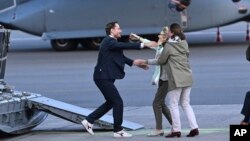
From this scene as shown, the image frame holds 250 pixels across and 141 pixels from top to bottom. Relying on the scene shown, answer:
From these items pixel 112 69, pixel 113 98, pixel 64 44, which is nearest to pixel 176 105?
pixel 113 98

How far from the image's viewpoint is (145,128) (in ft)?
39.2

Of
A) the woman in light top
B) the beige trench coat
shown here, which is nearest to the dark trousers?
the woman in light top

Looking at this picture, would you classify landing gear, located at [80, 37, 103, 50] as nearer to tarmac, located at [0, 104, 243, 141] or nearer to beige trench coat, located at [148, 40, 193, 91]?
tarmac, located at [0, 104, 243, 141]

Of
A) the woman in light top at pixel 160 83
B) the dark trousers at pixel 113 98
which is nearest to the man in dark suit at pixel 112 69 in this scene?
the dark trousers at pixel 113 98

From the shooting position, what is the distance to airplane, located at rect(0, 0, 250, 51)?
29234 mm

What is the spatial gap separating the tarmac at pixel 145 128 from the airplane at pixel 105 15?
592 inches

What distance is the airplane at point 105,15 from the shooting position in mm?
29234

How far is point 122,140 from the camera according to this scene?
10.6m

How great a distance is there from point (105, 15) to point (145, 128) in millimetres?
18070

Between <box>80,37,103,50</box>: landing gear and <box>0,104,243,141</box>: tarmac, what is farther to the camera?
<box>80,37,103,50</box>: landing gear

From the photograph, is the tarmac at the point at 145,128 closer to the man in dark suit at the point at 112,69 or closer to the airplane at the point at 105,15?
the man in dark suit at the point at 112,69

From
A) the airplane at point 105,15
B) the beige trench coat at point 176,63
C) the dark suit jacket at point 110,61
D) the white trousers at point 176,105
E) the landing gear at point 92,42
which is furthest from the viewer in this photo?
the landing gear at point 92,42

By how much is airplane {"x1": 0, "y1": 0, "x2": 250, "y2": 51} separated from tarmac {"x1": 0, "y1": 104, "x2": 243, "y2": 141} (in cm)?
1503

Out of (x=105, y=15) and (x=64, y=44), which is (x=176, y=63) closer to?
(x=105, y=15)
